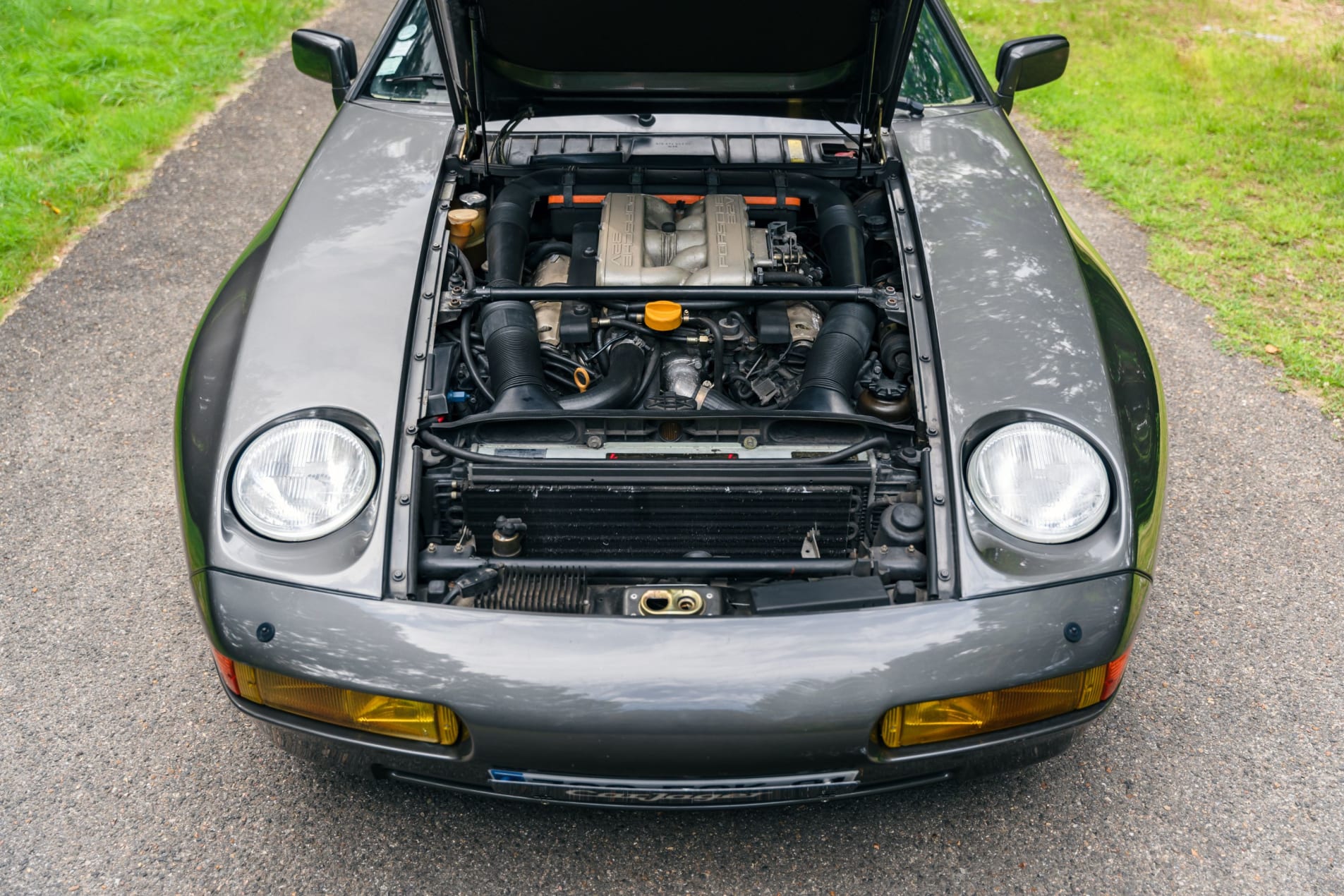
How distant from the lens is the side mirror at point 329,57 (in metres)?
3.32

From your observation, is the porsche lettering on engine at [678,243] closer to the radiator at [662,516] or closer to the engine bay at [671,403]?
the engine bay at [671,403]

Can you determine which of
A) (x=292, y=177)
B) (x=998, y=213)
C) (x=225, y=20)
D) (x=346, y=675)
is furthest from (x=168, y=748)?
(x=225, y=20)

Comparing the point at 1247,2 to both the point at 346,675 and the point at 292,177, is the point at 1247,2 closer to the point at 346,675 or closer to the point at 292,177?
the point at 292,177

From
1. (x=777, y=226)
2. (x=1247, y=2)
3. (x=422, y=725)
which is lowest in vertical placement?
(x=1247, y=2)

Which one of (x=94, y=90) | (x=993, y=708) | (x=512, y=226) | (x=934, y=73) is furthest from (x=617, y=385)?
(x=94, y=90)

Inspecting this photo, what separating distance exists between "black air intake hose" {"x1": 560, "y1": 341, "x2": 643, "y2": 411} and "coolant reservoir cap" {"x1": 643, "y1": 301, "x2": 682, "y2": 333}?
0.09 m

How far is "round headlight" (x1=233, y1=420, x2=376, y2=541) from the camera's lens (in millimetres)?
1987

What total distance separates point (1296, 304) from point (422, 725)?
405 centimetres

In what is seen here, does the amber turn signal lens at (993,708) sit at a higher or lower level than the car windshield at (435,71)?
lower

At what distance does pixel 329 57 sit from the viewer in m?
3.32

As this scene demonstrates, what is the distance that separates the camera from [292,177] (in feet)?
16.6

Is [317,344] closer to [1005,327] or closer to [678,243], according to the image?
[678,243]

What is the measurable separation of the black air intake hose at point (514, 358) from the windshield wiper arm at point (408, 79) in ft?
3.66

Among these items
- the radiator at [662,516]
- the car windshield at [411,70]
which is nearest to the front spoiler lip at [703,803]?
the radiator at [662,516]
